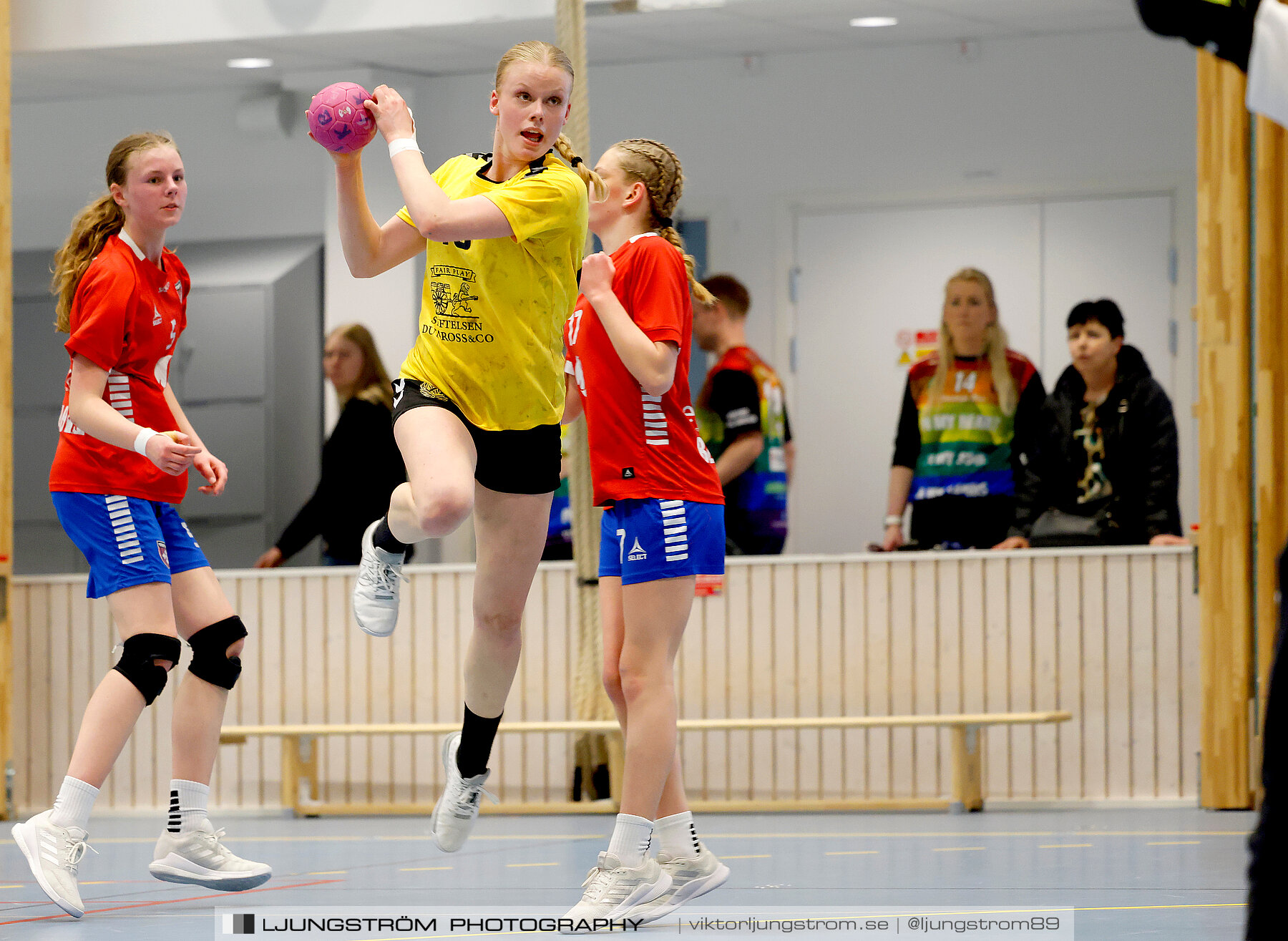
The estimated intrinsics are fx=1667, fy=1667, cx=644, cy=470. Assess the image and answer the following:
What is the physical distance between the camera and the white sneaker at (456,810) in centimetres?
379

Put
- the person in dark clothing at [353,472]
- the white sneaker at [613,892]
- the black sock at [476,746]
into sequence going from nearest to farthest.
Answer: the white sneaker at [613,892] → the black sock at [476,746] → the person in dark clothing at [353,472]

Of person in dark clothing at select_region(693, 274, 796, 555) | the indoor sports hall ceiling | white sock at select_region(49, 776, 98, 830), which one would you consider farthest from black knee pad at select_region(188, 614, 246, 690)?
the indoor sports hall ceiling

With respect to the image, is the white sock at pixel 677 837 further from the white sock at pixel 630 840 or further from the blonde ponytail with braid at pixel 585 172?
the blonde ponytail with braid at pixel 585 172

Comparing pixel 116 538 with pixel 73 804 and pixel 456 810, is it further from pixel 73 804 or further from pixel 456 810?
pixel 456 810

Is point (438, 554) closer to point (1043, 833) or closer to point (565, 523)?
point (565, 523)

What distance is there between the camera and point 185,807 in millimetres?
4102

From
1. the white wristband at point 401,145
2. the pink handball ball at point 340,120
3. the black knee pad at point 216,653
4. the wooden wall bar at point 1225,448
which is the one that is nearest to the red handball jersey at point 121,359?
the black knee pad at point 216,653

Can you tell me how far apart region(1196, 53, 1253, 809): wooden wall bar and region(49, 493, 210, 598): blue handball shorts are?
401 centimetres

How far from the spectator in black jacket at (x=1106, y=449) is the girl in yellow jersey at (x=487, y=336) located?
11.1 feet

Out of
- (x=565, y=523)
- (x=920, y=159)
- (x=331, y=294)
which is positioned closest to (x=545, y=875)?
(x=565, y=523)

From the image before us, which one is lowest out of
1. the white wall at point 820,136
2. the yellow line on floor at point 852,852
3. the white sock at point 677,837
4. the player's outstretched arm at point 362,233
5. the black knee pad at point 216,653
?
the yellow line on floor at point 852,852

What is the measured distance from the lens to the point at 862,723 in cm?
640

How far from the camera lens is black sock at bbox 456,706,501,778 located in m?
3.82

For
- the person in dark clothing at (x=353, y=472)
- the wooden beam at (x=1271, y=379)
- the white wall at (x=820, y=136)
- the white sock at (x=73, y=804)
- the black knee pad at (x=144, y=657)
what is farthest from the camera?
the white wall at (x=820, y=136)
